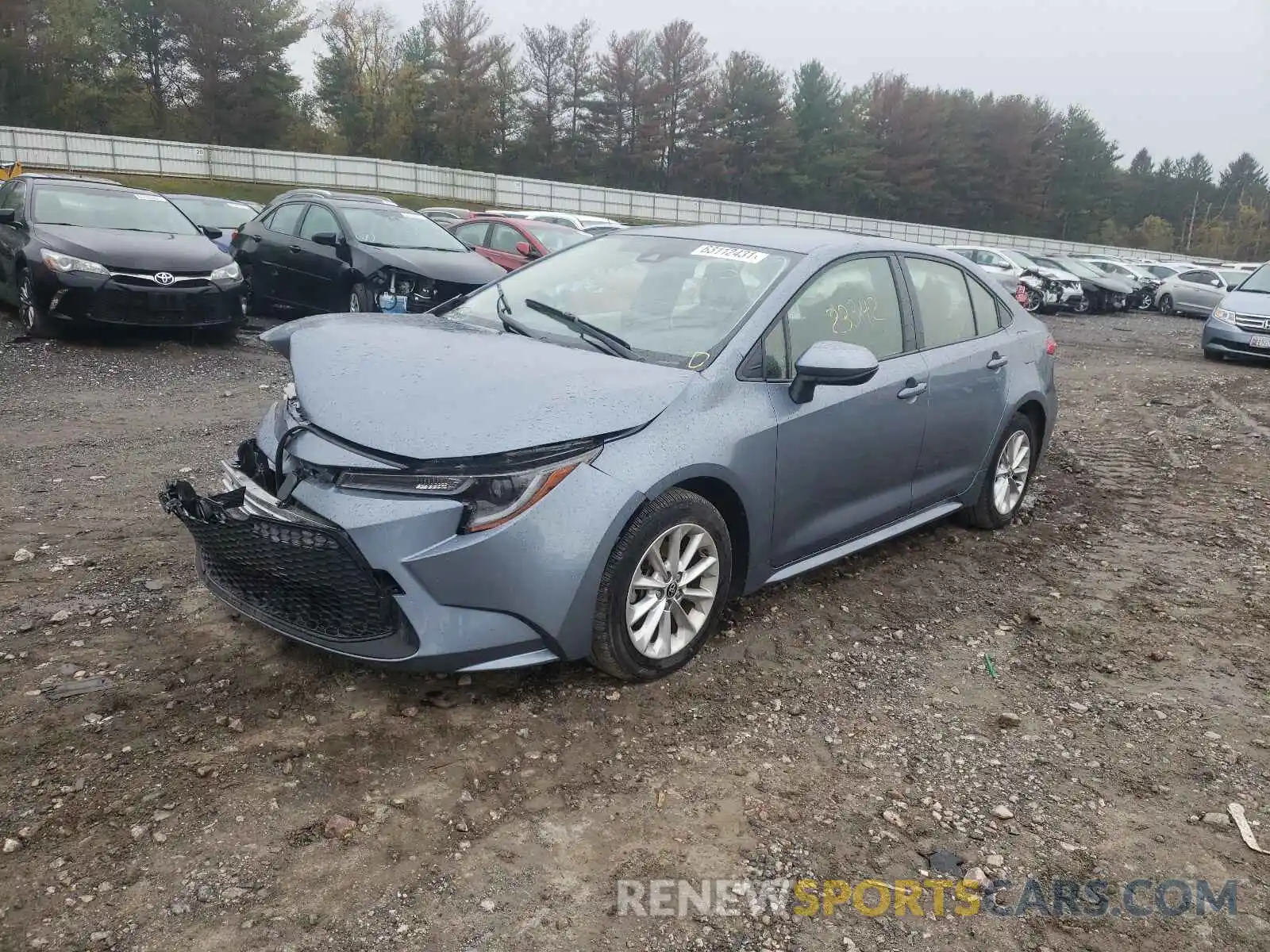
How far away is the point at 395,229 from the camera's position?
36.0 ft

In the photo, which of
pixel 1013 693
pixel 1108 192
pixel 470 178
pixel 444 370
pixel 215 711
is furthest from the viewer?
pixel 1108 192

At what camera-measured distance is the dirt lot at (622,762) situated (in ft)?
7.87

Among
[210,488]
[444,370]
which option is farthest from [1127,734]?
→ [210,488]

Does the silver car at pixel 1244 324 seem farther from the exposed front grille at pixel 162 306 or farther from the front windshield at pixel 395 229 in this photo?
the exposed front grille at pixel 162 306

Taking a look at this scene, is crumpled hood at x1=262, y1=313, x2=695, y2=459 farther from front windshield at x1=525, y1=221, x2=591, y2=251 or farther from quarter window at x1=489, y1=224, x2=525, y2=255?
quarter window at x1=489, y1=224, x2=525, y2=255

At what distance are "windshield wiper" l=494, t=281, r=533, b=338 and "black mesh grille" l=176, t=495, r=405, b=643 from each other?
1338mm

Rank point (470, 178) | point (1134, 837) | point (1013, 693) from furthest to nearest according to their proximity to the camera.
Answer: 1. point (470, 178)
2. point (1013, 693)
3. point (1134, 837)

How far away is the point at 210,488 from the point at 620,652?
3.20 meters

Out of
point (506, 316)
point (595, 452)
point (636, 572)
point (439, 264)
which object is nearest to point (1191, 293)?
point (439, 264)

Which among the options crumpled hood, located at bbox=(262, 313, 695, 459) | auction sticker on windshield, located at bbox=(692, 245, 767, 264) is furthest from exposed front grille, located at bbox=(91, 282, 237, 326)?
auction sticker on windshield, located at bbox=(692, 245, 767, 264)

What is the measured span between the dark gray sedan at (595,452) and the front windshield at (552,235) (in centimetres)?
851

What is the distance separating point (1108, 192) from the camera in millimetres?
85250

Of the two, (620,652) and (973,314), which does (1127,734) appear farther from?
(973,314)

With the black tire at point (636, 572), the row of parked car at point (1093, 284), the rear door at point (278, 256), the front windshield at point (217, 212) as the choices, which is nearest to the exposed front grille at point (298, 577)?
the black tire at point (636, 572)
